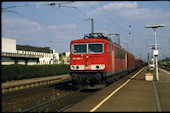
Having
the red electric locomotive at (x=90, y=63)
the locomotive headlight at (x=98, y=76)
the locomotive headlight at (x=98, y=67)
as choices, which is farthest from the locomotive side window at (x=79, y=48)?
the locomotive headlight at (x=98, y=76)

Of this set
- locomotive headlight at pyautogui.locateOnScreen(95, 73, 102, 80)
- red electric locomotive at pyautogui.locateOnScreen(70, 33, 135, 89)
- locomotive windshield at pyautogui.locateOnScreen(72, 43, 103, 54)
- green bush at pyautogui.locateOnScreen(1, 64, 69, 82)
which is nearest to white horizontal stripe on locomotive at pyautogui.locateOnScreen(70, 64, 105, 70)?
red electric locomotive at pyautogui.locateOnScreen(70, 33, 135, 89)

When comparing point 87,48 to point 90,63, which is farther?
point 87,48

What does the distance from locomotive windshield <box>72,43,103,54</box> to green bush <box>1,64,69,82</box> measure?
32.1 feet

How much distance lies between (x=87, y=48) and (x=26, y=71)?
41.2 feet

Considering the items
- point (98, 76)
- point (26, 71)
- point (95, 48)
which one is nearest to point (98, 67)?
point (98, 76)

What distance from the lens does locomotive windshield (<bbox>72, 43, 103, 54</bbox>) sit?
13705 millimetres

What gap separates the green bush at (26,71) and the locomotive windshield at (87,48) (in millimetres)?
9793

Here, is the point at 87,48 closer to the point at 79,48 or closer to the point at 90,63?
the point at 79,48

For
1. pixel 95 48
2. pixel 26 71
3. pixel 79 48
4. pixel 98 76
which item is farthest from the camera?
pixel 26 71

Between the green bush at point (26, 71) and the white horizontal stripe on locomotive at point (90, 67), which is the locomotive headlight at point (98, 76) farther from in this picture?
the green bush at point (26, 71)

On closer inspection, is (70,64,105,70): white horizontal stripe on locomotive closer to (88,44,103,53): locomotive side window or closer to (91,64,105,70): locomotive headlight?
(91,64,105,70): locomotive headlight

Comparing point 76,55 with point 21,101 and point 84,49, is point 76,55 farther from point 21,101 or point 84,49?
point 21,101

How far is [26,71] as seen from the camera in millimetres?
24062

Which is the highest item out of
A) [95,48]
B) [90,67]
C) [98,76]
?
[95,48]
